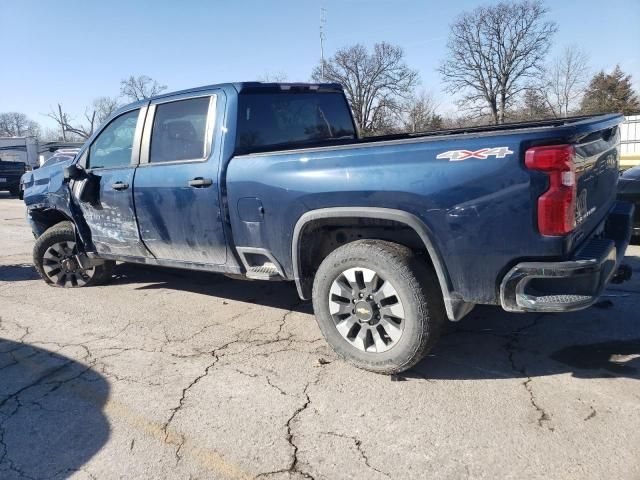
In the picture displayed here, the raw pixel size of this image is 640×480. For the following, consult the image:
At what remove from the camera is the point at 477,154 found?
272cm

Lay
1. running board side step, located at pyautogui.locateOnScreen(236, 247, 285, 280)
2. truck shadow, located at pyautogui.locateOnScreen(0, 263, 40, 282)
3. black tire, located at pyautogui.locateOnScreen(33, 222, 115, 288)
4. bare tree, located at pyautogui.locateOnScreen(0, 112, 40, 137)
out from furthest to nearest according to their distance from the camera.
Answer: bare tree, located at pyautogui.locateOnScreen(0, 112, 40, 137)
truck shadow, located at pyautogui.locateOnScreen(0, 263, 40, 282)
black tire, located at pyautogui.locateOnScreen(33, 222, 115, 288)
running board side step, located at pyautogui.locateOnScreen(236, 247, 285, 280)

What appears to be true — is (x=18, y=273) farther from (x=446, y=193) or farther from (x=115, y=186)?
(x=446, y=193)

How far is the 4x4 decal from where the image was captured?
2.65m

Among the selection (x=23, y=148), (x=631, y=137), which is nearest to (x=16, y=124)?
(x=23, y=148)

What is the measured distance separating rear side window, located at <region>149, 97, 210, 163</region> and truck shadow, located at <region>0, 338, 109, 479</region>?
6.05 ft

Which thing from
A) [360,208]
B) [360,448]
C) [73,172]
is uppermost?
[73,172]

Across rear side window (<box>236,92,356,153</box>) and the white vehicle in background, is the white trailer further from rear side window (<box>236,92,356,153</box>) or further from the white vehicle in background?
rear side window (<box>236,92,356,153</box>)

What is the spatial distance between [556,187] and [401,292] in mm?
1049

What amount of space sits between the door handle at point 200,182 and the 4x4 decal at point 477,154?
1.90 meters

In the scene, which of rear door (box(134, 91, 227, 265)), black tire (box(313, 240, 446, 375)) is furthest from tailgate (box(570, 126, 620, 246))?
rear door (box(134, 91, 227, 265))

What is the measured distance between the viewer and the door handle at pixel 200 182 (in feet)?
13.0

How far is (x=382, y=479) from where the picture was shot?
7.84 feet

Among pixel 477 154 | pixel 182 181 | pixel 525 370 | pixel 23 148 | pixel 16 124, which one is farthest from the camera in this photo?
pixel 16 124

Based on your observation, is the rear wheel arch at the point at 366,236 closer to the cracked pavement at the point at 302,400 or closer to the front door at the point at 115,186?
the cracked pavement at the point at 302,400
